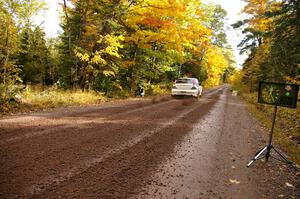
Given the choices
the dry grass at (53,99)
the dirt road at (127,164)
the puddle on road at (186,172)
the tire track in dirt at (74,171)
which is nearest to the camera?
the tire track in dirt at (74,171)

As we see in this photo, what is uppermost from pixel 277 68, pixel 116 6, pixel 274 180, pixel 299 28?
pixel 116 6

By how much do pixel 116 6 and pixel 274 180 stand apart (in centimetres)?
1293

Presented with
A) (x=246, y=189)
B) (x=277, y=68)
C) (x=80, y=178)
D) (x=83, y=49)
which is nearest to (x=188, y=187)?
(x=246, y=189)

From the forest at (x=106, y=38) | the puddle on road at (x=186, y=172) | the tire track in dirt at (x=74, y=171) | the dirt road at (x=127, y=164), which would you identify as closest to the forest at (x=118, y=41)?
the forest at (x=106, y=38)

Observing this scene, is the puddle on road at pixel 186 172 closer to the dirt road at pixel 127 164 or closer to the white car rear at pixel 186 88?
the dirt road at pixel 127 164

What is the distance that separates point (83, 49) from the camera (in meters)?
13.8

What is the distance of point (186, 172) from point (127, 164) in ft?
3.66

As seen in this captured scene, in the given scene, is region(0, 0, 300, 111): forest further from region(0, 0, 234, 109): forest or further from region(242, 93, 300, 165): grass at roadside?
region(242, 93, 300, 165): grass at roadside

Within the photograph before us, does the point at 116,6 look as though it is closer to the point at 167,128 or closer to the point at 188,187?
the point at 167,128

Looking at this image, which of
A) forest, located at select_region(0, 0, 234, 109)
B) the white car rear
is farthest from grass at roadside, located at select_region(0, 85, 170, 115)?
the white car rear

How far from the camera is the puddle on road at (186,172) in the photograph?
11.4ft

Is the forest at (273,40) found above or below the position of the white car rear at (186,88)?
above

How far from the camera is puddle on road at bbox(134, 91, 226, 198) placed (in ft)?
11.4

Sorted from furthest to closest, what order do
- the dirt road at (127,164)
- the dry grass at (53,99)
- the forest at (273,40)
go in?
1. the forest at (273,40)
2. the dry grass at (53,99)
3. the dirt road at (127,164)
